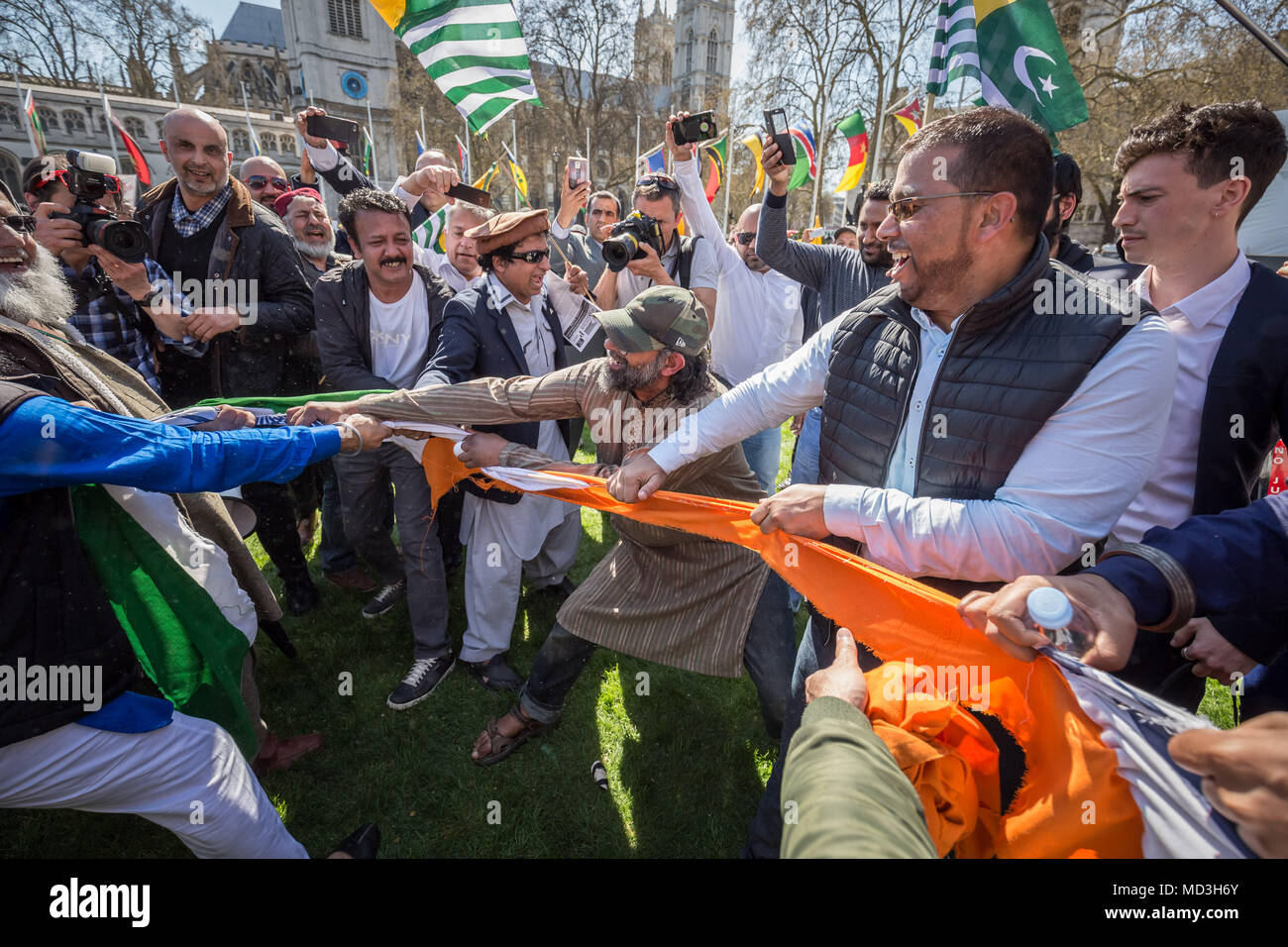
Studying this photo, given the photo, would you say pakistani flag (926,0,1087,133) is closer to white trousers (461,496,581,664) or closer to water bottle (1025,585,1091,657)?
water bottle (1025,585,1091,657)

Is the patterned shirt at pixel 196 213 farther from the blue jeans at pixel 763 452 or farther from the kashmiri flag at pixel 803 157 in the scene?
the kashmiri flag at pixel 803 157

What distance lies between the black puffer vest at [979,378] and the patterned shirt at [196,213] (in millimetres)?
3915

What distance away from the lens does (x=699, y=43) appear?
232 feet

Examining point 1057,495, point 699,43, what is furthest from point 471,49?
point 699,43

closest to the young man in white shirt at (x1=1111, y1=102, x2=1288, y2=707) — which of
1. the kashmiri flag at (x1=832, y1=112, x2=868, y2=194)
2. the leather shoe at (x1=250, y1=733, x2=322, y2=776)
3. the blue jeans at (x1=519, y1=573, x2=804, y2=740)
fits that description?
the blue jeans at (x1=519, y1=573, x2=804, y2=740)

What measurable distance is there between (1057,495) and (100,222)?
427cm

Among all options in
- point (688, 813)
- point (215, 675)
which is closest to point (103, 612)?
point (215, 675)

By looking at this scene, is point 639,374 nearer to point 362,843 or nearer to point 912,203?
point 912,203

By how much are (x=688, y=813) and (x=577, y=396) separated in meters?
2.09

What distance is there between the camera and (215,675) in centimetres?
221

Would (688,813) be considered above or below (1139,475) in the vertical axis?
below

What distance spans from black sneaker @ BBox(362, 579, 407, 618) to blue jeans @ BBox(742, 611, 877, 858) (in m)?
2.97
